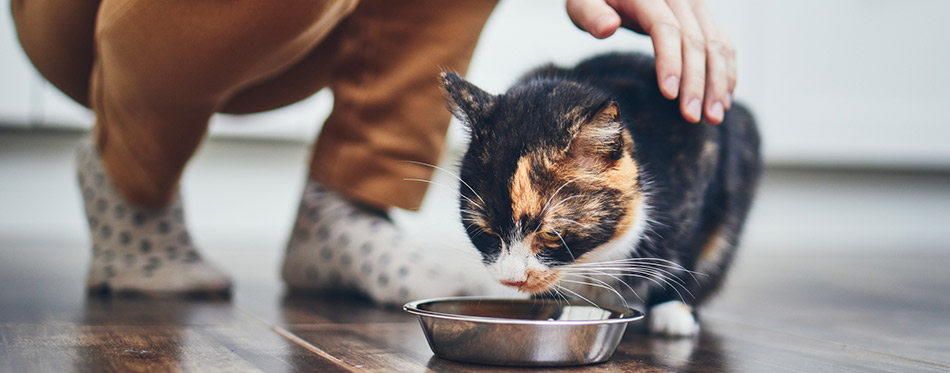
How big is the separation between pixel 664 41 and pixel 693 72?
→ 0.05 metres

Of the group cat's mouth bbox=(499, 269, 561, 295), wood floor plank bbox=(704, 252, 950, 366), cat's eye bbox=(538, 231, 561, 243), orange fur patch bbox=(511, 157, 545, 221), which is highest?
orange fur patch bbox=(511, 157, 545, 221)

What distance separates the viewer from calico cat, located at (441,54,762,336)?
771mm

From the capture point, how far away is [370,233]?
1122mm

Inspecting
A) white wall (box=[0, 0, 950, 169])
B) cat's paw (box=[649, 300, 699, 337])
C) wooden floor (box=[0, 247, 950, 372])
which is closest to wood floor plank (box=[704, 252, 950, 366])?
wooden floor (box=[0, 247, 950, 372])

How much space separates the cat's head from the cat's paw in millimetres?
129

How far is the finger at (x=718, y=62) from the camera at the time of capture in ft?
2.78

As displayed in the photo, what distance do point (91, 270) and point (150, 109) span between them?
28 centimetres

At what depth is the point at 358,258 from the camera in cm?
111

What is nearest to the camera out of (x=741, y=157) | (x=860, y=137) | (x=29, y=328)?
(x=29, y=328)

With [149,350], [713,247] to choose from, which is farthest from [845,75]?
[149,350]

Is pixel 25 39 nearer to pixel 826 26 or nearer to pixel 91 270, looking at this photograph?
pixel 91 270

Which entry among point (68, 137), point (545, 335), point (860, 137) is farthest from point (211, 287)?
point (860, 137)

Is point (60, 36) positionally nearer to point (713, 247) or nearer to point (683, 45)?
point (683, 45)

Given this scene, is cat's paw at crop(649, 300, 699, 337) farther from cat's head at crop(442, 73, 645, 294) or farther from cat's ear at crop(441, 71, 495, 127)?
cat's ear at crop(441, 71, 495, 127)
